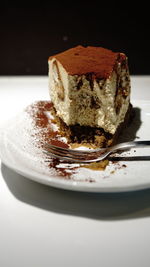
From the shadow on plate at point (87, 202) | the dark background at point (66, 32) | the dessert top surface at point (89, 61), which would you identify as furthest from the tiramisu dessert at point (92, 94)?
the dark background at point (66, 32)

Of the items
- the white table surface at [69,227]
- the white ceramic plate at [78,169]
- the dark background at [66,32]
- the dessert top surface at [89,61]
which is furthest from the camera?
the dark background at [66,32]

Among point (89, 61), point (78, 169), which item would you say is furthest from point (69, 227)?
point (89, 61)

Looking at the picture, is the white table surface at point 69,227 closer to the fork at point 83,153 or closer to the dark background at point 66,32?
the fork at point 83,153

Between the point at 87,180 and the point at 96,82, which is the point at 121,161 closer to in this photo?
the point at 87,180

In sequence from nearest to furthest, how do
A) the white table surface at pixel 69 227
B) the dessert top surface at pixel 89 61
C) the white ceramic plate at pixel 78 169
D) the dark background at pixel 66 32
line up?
the white table surface at pixel 69 227, the white ceramic plate at pixel 78 169, the dessert top surface at pixel 89 61, the dark background at pixel 66 32

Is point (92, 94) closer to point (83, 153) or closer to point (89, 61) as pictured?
point (89, 61)

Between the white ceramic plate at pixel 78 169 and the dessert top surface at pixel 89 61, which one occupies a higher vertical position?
the dessert top surface at pixel 89 61

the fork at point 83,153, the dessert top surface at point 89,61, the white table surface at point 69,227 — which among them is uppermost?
the dessert top surface at point 89,61
